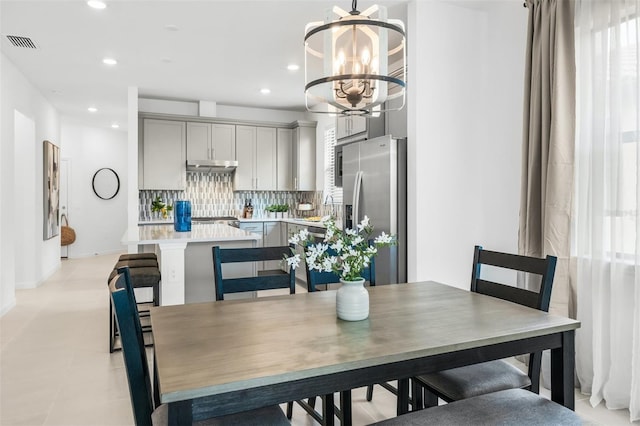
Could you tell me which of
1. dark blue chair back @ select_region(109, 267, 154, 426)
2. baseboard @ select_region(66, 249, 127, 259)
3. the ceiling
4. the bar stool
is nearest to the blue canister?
the bar stool

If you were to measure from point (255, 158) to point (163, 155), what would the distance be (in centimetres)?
144

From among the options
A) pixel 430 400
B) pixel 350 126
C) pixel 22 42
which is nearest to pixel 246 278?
pixel 430 400

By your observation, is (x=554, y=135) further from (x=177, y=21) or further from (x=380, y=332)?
(x=177, y=21)

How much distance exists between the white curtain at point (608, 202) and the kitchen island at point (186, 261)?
8.25ft

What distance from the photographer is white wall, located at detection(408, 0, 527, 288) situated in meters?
3.46

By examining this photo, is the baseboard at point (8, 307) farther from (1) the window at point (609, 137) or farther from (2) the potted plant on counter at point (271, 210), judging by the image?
(1) the window at point (609, 137)

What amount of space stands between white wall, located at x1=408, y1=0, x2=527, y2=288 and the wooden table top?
151cm

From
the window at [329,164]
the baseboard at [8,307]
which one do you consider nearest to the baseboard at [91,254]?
the baseboard at [8,307]

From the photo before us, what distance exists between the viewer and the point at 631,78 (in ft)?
8.13

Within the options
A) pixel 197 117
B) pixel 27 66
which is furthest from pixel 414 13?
pixel 27 66

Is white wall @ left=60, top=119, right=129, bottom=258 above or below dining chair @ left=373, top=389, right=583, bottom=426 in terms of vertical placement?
above

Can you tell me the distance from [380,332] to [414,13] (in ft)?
9.40

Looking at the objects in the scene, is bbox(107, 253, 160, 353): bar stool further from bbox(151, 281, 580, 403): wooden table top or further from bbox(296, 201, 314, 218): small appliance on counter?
bbox(296, 201, 314, 218): small appliance on counter

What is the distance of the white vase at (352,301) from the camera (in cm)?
164
